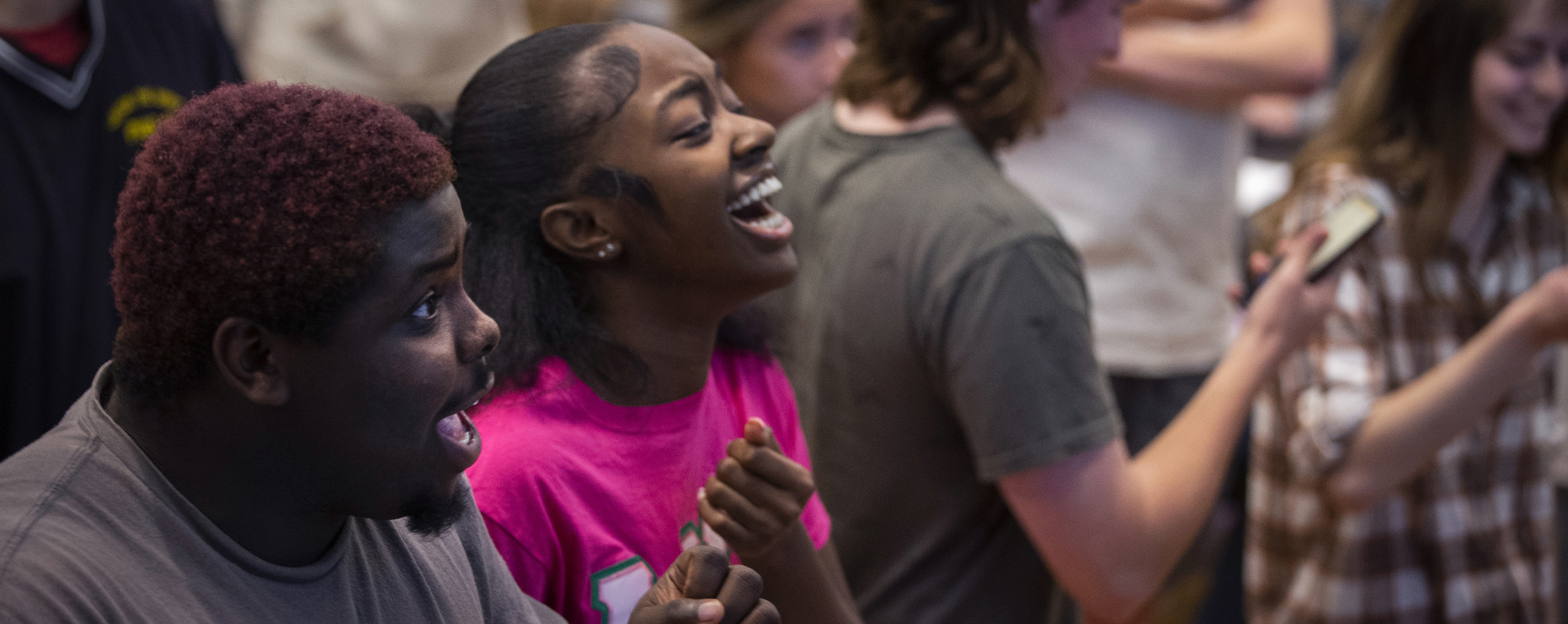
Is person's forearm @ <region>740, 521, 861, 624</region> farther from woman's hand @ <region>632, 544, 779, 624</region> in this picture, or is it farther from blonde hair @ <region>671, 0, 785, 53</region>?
blonde hair @ <region>671, 0, 785, 53</region>

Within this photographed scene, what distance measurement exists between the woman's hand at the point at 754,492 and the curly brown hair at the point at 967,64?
0.69m

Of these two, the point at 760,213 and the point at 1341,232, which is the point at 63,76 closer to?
the point at 760,213

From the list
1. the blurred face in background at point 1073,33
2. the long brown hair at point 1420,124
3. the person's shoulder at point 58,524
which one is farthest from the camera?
the long brown hair at point 1420,124

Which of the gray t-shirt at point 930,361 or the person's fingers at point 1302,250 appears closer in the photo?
the gray t-shirt at point 930,361

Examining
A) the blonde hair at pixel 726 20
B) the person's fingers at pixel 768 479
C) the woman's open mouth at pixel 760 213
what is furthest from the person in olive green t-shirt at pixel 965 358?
the blonde hair at pixel 726 20

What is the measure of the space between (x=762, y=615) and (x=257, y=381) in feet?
1.28

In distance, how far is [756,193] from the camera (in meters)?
1.14

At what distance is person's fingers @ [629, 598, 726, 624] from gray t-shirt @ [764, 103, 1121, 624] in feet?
1.97

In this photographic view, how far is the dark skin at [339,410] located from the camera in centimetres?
71

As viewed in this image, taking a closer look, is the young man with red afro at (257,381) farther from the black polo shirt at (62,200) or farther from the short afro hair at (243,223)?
the black polo shirt at (62,200)

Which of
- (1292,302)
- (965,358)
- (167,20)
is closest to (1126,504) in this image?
(965,358)

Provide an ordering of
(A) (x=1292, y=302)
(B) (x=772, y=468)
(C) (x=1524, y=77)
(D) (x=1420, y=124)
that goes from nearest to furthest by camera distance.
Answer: (B) (x=772, y=468), (A) (x=1292, y=302), (C) (x=1524, y=77), (D) (x=1420, y=124)

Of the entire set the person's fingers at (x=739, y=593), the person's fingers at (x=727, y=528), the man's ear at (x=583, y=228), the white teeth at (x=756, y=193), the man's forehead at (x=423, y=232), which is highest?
the man's forehead at (x=423, y=232)

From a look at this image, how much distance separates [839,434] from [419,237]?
3.13ft
